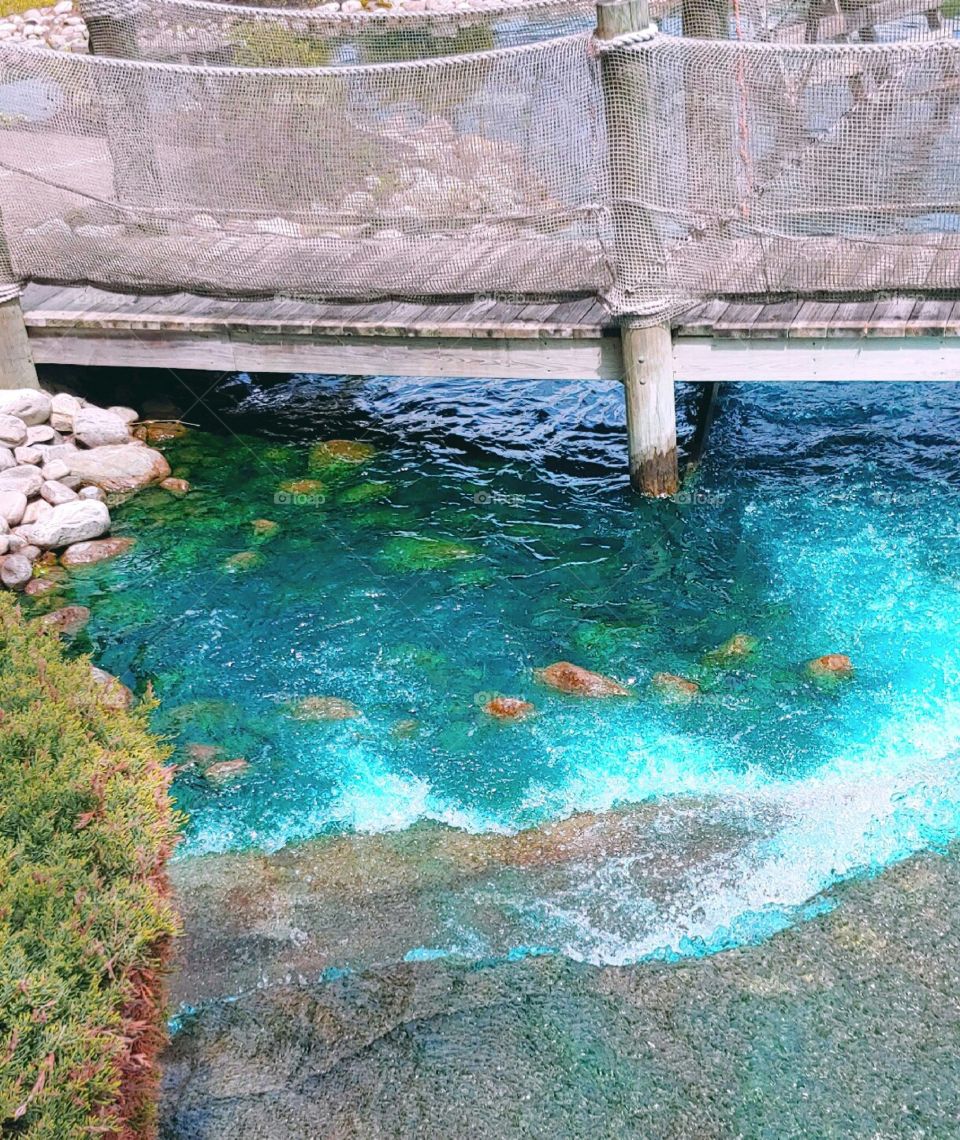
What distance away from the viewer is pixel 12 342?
9.84m

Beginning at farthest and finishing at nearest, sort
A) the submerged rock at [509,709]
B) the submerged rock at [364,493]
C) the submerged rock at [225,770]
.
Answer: the submerged rock at [364,493] < the submerged rock at [509,709] < the submerged rock at [225,770]

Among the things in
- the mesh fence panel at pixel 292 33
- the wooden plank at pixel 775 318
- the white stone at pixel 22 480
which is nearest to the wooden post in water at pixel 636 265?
the wooden plank at pixel 775 318

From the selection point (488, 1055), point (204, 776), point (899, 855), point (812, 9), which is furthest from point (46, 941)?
point (812, 9)

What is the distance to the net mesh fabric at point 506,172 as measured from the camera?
7641mm

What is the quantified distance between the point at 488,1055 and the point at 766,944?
54.0 inches

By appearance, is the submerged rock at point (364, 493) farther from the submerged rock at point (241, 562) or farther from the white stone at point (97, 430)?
the white stone at point (97, 430)

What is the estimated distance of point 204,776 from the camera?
664cm

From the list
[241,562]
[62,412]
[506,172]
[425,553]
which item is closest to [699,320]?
[506,172]

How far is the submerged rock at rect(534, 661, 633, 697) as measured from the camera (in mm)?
7137

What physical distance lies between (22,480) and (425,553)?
3.10 m

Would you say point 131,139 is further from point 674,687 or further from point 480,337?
point 674,687

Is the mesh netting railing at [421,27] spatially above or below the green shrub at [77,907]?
above

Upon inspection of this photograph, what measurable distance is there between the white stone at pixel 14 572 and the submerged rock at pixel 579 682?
3.75 metres

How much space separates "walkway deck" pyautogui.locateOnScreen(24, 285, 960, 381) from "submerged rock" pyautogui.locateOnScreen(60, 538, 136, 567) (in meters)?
1.67
